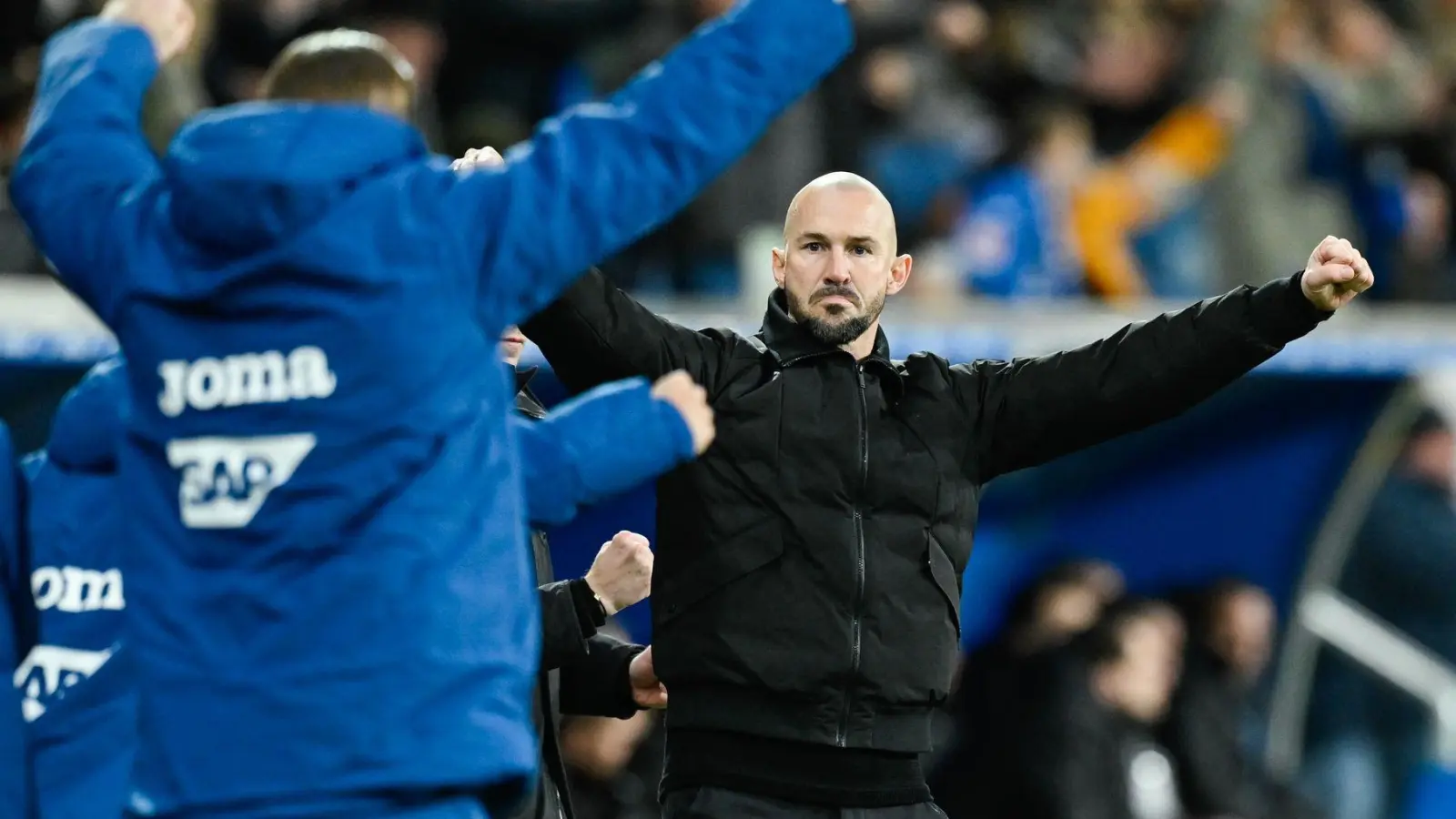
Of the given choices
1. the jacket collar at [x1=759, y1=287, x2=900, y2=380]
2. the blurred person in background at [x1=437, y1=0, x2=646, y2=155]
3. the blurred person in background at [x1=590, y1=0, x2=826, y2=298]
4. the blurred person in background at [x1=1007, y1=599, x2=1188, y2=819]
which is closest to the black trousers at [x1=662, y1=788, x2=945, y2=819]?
the jacket collar at [x1=759, y1=287, x2=900, y2=380]

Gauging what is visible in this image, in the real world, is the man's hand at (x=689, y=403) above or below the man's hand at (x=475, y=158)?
below

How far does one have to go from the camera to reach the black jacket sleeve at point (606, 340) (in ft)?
13.5

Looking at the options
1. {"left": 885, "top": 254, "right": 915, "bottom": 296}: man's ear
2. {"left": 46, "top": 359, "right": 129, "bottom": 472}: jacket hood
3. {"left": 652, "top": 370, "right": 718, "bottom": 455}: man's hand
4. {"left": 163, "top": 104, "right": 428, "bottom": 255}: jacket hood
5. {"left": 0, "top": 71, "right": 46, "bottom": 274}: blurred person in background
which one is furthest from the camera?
{"left": 0, "top": 71, "right": 46, "bottom": 274}: blurred person in background

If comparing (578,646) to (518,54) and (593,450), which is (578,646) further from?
(518,54)

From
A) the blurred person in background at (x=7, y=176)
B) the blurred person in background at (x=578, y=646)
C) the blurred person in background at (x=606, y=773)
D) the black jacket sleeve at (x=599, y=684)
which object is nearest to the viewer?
the blurred person in background at (x=578, y=646)

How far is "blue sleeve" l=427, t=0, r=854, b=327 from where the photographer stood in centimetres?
295

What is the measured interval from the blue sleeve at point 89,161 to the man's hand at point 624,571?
47.1 inches

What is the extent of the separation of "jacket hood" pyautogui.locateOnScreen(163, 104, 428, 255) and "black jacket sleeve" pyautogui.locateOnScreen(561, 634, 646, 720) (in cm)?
166

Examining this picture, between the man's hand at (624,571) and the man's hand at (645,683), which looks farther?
the man's hand at (645,683)

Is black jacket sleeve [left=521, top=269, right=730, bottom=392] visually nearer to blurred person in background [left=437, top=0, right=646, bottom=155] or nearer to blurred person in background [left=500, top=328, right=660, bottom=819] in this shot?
blurred person in background [left=500, top=328, right=660, bottom=819]

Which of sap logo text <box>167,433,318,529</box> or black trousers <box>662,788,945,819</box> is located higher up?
sap logo text <box>167,433,318,529</box>

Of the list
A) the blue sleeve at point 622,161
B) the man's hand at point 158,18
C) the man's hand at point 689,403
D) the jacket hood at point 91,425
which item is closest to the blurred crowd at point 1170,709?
the jacket hood at point 91,425

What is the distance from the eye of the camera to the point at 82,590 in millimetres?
3504

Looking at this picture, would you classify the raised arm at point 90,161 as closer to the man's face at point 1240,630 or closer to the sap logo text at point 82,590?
the sap logo text at point 82,590
